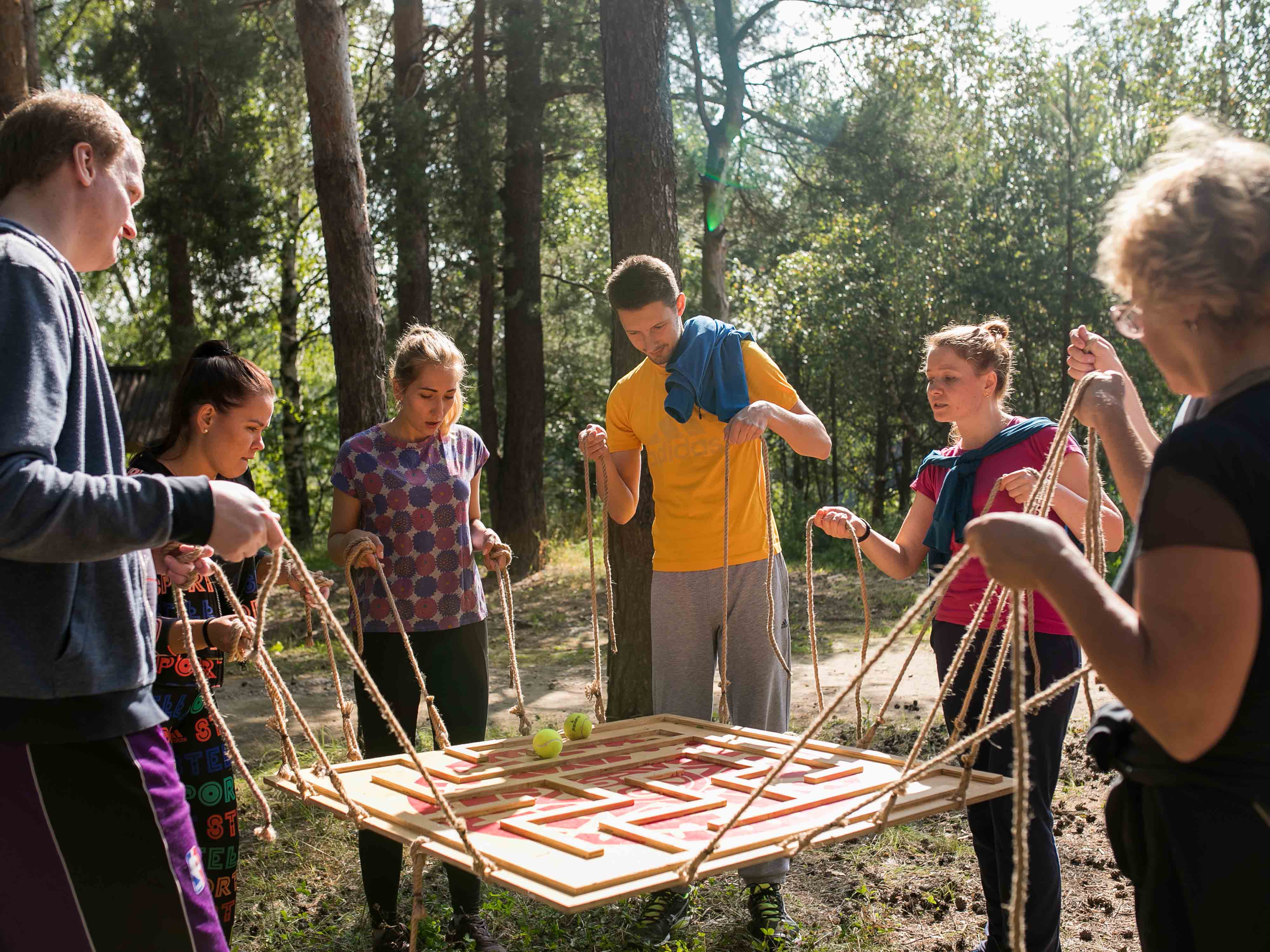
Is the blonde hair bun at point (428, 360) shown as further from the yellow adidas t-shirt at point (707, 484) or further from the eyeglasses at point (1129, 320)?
the eyeglasses at point (1129, 320)

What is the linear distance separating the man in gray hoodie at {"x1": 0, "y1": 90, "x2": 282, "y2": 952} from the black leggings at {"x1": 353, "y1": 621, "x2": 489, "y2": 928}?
4.37 feet

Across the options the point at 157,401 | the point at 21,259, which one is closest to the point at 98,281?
the point at 157,401

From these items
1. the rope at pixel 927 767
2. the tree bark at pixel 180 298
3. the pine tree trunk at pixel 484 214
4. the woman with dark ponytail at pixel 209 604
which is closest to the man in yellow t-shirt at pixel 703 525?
the woman with dark ponytail at pixel 209 604

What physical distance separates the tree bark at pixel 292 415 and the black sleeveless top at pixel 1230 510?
51.4 feet

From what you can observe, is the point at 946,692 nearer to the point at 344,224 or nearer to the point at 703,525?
the point at 703,525

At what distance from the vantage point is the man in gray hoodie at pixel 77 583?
4.53 feet

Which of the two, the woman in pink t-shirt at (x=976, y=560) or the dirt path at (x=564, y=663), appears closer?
the woman in pink t-shirt at (x=976, y=560)

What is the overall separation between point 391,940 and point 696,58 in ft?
36.1

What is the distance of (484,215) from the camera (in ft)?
35.1

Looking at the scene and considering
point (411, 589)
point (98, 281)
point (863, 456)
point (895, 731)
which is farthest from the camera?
point (98, 281)

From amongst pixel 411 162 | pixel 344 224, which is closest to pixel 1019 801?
pixel 344 224

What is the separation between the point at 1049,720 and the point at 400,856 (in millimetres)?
1788

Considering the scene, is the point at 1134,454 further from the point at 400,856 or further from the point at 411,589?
the point at 400,856

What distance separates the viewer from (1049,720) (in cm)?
243
